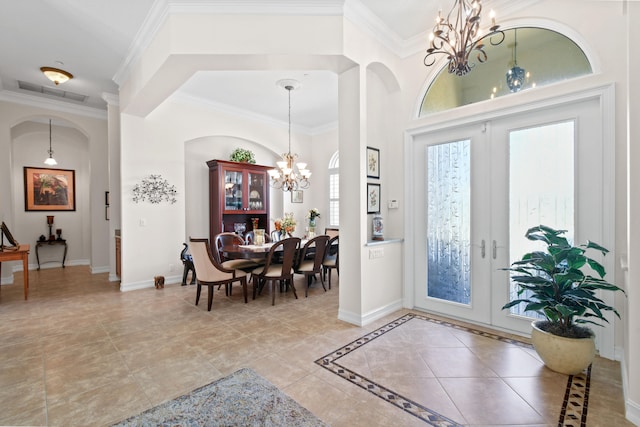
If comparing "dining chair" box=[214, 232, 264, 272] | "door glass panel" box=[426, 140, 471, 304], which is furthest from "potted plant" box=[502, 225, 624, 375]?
"dining chair" box=[214, 232, 264, 272]

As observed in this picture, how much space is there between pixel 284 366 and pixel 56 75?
534 cm

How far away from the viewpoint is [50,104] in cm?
574

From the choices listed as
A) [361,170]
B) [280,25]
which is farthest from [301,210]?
[280,25]

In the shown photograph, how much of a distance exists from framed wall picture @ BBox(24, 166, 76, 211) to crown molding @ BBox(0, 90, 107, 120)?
1.99 metres

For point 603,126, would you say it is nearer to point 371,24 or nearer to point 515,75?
point 515,75

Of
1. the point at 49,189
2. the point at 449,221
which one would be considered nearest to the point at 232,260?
the point at 449,221

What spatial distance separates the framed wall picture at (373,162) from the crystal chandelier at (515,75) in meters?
1.51

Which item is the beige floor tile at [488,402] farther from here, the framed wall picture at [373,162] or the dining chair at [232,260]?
the dining chair at [232,260]

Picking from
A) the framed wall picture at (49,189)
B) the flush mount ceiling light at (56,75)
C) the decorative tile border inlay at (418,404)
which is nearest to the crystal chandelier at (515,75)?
the decorative tile border inlay at (418,404)

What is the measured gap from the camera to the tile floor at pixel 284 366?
1.94 meters

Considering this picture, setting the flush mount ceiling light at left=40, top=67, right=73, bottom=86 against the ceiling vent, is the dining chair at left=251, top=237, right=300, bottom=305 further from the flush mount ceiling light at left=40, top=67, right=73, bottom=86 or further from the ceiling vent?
the ceiling vent

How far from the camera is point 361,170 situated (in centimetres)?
332

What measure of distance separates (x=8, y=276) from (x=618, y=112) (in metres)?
8.66

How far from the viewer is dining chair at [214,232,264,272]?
4598mm
